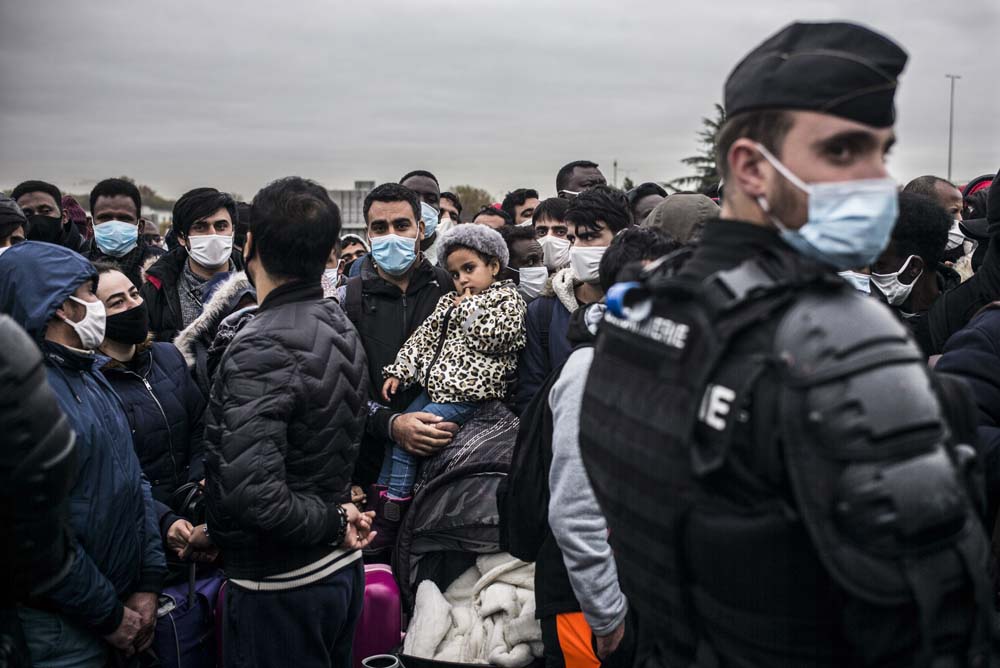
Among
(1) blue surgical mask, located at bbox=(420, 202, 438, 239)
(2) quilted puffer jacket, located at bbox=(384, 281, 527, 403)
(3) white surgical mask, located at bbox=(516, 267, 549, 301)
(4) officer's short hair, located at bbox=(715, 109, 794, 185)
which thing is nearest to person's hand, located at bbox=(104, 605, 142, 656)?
(2) quilted puffer jacket, located at bbox=(384, 281, 527, 403)

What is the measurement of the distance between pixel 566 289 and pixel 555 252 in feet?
7.42

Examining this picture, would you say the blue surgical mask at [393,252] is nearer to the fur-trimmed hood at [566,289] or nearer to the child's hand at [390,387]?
the child's hand at [390,387]

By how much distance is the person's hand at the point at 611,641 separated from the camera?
299 cm

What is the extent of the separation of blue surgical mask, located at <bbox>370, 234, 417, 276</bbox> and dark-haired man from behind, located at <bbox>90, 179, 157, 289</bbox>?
2843mm

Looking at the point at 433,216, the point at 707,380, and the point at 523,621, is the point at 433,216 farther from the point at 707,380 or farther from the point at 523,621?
the point at 707,380

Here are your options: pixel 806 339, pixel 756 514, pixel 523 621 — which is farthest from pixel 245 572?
pixel 806 339

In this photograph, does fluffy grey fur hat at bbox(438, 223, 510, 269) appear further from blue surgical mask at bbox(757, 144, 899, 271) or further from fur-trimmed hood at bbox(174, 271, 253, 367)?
blue surgical mask at bbox(757, 144, 899, 271)

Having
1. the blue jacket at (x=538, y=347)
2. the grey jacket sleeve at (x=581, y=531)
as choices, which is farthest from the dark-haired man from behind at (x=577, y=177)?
the grey jacket sleeve at (x=581, y=531)

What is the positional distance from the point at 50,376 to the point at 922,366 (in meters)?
2.88

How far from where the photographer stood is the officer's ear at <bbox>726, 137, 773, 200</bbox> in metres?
1.75

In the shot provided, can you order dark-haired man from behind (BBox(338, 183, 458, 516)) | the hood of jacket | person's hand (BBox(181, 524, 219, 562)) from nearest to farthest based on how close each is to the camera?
the hood of jacket → person's hand (BBox(181, 524, 219, 562)) → dark-haired man from behind (BBox(338, 183, 458, 516))

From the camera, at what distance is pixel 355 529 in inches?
134

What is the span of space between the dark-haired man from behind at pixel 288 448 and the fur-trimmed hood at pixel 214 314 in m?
1.22

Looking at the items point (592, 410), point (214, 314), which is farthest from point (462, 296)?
point (592, 410)
